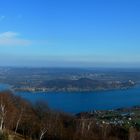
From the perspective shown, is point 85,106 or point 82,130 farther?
point 85,106

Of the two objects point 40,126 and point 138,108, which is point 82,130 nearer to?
point 40,126

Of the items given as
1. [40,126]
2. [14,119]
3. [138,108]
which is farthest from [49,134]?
[138,108]

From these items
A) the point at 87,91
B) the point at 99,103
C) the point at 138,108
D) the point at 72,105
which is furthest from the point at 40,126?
the point at 87,91

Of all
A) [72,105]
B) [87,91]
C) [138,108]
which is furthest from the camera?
[87,91]

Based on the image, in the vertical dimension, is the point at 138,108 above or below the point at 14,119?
below

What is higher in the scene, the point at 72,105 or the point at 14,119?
the point at 14,119

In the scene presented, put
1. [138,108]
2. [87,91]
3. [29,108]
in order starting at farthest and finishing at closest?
1. [87,91]
2. [138,108]
3. [29,108]

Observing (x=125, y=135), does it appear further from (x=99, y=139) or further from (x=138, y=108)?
(x=138, y=108)

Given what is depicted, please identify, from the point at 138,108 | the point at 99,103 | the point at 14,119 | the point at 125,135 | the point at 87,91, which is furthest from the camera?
the point at 87,91

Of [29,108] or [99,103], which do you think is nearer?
[29,108]
